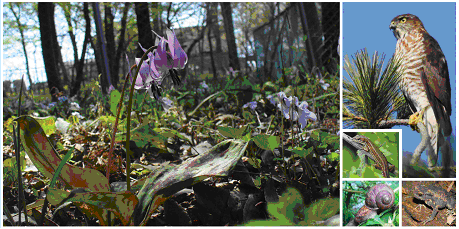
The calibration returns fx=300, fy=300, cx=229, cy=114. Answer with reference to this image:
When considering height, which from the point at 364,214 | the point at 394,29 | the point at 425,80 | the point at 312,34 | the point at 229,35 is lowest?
the point at 364,214

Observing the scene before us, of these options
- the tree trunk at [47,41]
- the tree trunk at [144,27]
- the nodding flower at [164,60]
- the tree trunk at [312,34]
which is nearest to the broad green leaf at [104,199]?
the nodding flower at [164,60]

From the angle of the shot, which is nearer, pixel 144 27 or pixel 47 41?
pixel 144 27

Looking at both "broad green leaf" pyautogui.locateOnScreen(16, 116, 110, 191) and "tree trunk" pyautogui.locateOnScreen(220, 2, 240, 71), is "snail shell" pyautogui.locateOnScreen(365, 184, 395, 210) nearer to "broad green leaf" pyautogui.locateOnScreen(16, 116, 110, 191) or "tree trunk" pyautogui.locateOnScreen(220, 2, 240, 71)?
"broad green leaf" pyautogui.locateOnScreen(16, 116, 110, 191)

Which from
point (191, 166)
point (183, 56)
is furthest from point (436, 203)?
point (183, 56)

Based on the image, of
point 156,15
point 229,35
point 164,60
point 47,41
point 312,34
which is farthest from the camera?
point 156,15

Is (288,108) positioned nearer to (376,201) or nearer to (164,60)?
(376,201)

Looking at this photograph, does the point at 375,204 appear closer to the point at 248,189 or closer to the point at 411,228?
the point at 411,228

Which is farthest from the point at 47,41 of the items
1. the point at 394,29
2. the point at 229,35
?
the point at 394,29
